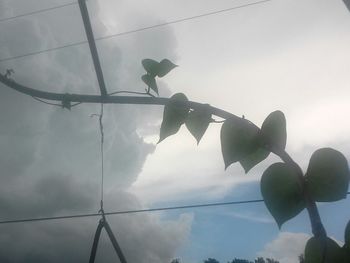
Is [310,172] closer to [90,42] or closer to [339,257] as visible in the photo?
[339,257]

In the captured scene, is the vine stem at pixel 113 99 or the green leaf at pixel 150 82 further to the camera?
the green leaf at pixel 150 82

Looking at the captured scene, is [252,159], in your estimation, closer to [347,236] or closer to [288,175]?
[288,175]

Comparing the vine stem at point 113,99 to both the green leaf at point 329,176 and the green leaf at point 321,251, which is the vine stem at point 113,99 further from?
the green leaf at point 321,251

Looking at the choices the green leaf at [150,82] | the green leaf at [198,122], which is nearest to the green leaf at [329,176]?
the green leaf at [198,122]

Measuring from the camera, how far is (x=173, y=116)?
950 mm

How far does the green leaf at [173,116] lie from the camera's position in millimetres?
942

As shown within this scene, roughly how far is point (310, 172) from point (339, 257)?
0.17 m

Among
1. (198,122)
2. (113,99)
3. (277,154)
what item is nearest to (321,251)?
(277,154)

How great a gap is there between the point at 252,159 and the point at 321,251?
274 millimetres

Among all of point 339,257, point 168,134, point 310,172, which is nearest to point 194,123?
point 168,134

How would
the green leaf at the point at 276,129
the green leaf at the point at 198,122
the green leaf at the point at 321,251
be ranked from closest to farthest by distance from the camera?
the green leaf at the point at 321,251 → the green leaf at the point at 276,129 → the green leaf at the point at 198,122

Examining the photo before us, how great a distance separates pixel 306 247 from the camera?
2.29ft

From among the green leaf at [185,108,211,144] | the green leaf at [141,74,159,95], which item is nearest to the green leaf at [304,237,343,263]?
the green leaf at [185,108,211,144]

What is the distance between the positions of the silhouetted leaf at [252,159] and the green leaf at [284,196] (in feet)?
0.44
